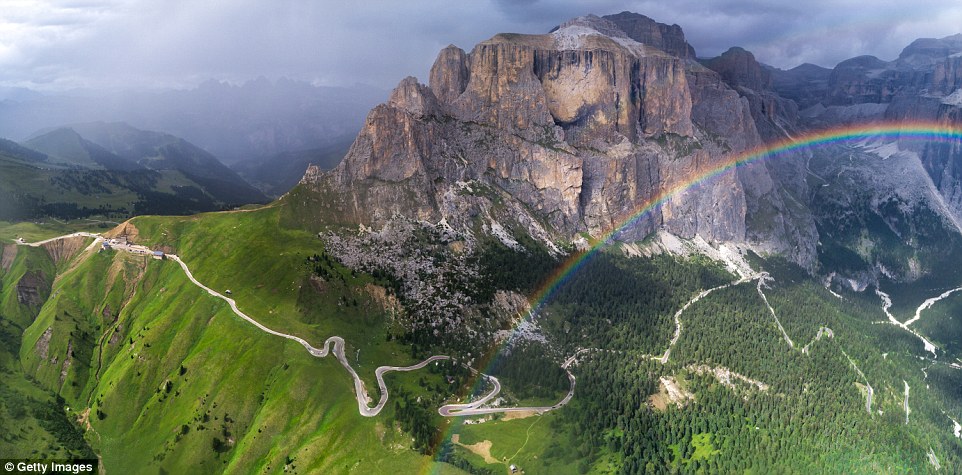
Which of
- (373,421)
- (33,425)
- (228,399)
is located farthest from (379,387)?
(33,425)

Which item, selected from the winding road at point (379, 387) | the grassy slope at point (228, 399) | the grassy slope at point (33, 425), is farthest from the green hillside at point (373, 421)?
the grassy slope at point (33, 425)

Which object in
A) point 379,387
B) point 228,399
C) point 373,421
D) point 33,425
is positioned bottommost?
point 33,425

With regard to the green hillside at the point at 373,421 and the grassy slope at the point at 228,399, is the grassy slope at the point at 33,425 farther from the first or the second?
the grassy slope at the point at 228,399

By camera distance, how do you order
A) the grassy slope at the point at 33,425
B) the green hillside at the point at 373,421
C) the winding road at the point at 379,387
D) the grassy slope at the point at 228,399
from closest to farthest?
the grassy slope at the point at 228,399 → the grassy slope at the point at 33,425 → the green hillside at the point at 373,421 → the winding road at the point at 379,387

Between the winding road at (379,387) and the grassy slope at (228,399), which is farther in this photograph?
the winding road at (379,387)

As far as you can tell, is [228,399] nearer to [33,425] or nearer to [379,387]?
[379,387]

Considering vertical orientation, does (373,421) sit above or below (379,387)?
below

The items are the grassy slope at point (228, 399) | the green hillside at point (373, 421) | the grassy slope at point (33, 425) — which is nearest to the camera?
the grassy slope at point (228, 399)

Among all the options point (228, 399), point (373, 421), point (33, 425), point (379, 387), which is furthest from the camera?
point (379, 387)

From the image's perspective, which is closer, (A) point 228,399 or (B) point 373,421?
(B) point 373,421

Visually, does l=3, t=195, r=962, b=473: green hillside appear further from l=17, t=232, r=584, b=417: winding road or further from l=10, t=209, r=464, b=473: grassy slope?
l=17, t=232, r=584, b=417: winding road

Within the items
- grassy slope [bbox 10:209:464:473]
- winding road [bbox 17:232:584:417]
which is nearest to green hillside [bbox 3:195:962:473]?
grassy slope [bbox 10:209:464:473]

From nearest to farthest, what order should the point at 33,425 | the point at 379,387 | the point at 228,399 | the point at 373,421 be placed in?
the point at 373,421 < the point at 33,425 < the point at 228,399 < the point at 379,387
